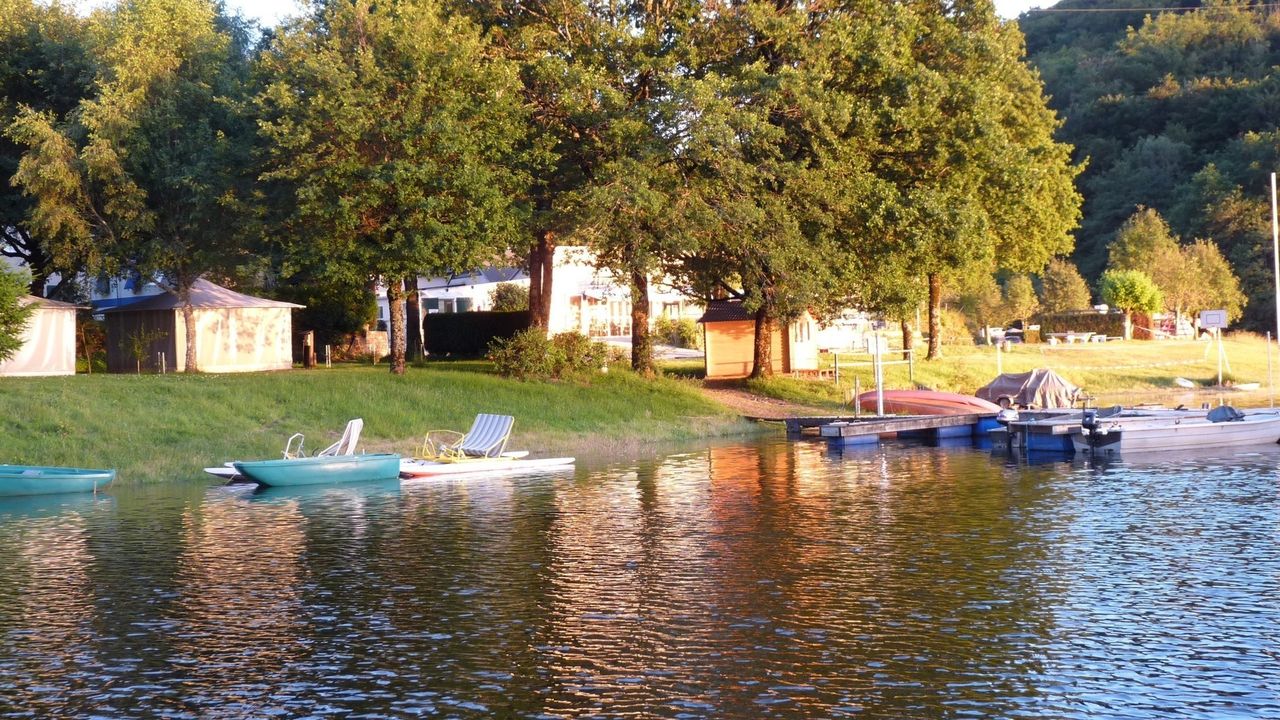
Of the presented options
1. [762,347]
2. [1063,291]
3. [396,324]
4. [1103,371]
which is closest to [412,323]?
[396,324]

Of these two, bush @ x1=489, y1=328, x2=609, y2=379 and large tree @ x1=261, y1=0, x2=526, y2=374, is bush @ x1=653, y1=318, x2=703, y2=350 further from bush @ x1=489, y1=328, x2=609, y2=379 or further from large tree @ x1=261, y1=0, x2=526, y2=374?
large tree @ x1=261, y1=0, x2=526, y2=374

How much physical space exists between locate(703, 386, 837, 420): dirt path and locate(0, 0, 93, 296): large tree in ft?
86.6

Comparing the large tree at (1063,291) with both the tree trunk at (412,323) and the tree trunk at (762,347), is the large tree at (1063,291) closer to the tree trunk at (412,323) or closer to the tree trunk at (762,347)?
the tree trunk at (762,347)

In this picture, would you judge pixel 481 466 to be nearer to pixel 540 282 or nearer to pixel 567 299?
pixel 540 282

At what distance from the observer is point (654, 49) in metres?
48.3

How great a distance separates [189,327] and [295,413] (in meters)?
13.1

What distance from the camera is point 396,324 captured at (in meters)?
48.6

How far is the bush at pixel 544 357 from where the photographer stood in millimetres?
48844

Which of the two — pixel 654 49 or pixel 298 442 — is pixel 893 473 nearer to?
pixel 298 442

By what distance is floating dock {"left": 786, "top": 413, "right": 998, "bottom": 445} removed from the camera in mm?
43906

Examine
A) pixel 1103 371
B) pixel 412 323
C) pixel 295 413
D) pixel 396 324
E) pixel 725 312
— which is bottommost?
pixel 295 413

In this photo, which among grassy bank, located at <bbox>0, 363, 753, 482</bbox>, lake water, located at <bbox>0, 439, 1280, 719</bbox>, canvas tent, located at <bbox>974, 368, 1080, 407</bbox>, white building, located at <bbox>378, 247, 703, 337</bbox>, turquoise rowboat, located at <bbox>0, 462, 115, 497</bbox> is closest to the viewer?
lake water, located at <bbox>0, 439, 1280, 719</bbox>

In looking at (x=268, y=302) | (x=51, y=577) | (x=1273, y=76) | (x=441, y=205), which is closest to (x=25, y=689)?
(x=51, y=577)

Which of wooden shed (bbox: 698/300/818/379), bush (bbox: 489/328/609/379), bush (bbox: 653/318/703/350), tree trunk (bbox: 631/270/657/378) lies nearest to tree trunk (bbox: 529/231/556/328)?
bush (bbox: 489/328/609/379)
